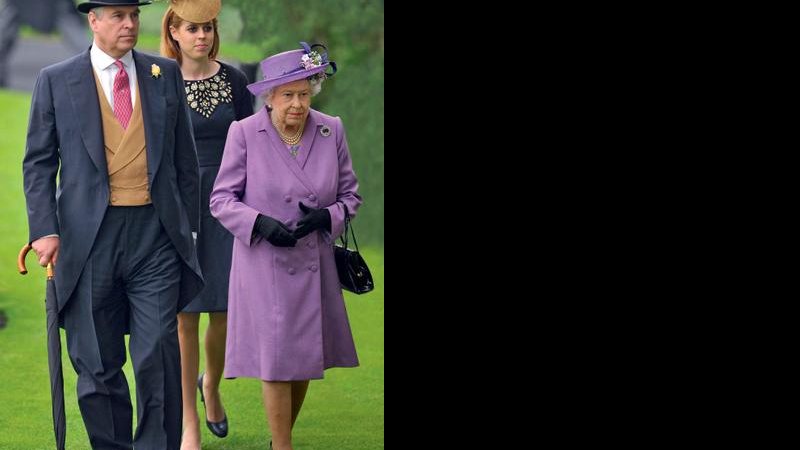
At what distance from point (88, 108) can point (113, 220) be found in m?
0.47

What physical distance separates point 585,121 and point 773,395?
160cm

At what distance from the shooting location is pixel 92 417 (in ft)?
27.7

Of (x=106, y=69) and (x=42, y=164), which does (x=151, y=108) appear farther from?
(x=42, y=164)

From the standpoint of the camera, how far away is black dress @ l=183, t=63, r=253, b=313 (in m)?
9.12

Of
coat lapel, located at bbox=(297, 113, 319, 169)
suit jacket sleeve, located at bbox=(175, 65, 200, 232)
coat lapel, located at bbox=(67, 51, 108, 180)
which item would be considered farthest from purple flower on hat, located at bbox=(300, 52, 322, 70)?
coat lapel, located at bbox=(67, 51, 108, 180)

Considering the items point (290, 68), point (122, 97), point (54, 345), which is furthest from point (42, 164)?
point (290, 68)

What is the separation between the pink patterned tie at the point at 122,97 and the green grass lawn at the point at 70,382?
1811mm

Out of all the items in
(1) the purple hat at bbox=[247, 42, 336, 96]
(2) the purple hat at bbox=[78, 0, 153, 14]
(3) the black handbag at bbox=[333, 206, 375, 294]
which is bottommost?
(3) the black handbag at bbox=[333, 206, 375, 294]

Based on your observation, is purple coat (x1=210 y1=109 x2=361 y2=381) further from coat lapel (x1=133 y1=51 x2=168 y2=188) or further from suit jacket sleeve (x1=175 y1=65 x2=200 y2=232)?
coat lapel (x1=133 y1=51 x2=168 y2=188)

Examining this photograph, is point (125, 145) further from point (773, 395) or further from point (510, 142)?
point (773, 395)

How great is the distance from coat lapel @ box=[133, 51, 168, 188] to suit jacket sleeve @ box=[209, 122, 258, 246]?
315mm

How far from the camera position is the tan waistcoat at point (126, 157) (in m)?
8.32

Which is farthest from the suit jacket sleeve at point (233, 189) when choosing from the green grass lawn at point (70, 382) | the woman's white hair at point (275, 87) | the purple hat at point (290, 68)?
Answer: the green grass lawn at point (70, 382)

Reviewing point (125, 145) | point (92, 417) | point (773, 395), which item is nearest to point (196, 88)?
point (125, 145)
